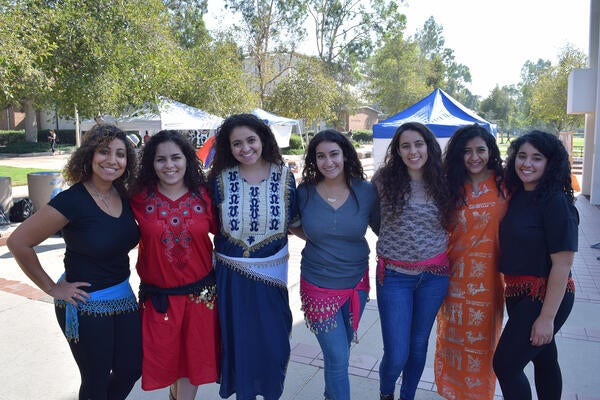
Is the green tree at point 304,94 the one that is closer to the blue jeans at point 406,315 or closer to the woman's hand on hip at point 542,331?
the blue jeans at point 406,315

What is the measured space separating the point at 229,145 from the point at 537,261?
5.54 feet

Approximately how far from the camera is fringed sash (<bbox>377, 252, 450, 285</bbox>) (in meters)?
2.52

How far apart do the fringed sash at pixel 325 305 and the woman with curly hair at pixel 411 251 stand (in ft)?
0.61

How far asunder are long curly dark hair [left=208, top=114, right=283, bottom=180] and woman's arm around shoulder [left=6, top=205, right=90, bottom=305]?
83 centimetres

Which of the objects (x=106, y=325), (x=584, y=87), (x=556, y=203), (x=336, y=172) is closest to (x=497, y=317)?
(x=556, y=203)

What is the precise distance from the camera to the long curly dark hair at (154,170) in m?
2.48

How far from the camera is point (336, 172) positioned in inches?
98.6

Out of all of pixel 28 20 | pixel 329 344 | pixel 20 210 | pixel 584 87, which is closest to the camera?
pixel 329 344

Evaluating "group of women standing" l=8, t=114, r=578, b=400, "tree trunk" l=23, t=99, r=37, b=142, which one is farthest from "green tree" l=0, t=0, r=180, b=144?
"tree trunk" l=23, t=99, r=37, b=142

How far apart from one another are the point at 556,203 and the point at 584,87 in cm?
1133

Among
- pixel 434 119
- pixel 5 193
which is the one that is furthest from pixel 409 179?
pixel 5 193

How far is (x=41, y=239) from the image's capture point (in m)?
2.20

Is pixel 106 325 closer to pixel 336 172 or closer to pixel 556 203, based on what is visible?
pixel 336 172

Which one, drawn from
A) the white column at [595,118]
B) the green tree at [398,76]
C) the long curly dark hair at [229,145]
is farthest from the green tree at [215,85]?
the green tree at [398,76]
